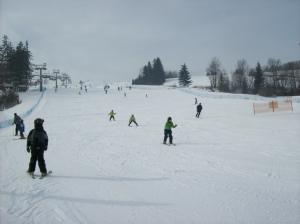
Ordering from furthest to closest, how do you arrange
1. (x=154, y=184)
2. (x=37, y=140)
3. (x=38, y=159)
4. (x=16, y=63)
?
(x=16, y=63), (x=38, y=159), (x=37, y=140), (x=154, y=184)

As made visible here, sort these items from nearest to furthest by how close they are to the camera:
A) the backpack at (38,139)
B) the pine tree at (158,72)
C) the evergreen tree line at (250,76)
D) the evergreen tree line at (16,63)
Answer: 1. the backpack at (38,139)
2. the evergreen tree line at (16,63)
3. the evergreen tree line at (250,76)
4. the pine tree at (158,72)

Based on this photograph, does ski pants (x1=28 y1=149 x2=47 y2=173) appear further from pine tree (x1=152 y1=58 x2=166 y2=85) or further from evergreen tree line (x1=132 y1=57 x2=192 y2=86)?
pine tree (x1=152 y1=58 x2=166 y2=85)

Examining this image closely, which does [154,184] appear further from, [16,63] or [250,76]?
[250,76]

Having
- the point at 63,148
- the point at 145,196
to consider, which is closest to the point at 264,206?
the point at 145,196

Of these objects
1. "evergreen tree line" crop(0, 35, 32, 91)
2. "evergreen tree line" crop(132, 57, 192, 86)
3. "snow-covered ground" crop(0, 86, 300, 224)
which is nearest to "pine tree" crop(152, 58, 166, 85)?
"evergreen tree line" crop(132, 57, 192, 86)

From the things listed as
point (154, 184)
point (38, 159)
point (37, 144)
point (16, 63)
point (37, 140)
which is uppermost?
point (16, 63)

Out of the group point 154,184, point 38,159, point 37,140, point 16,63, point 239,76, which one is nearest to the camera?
point 154,184

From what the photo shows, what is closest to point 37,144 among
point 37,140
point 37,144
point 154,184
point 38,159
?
point 37,144

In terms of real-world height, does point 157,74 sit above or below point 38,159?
above

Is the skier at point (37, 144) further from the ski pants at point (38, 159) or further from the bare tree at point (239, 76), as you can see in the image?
the bare tree at point (239, 76)

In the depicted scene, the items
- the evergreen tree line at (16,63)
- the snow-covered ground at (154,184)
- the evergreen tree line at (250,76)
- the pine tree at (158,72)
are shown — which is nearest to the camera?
the snow-covered ground at (154,184)

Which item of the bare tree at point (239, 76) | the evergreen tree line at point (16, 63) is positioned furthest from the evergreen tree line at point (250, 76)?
the evergreen tree line at point (16, 63)

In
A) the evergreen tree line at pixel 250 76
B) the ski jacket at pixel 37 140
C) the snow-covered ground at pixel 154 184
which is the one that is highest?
the evergreen tree line at pixel 250 76

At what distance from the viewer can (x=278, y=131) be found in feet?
62.5
